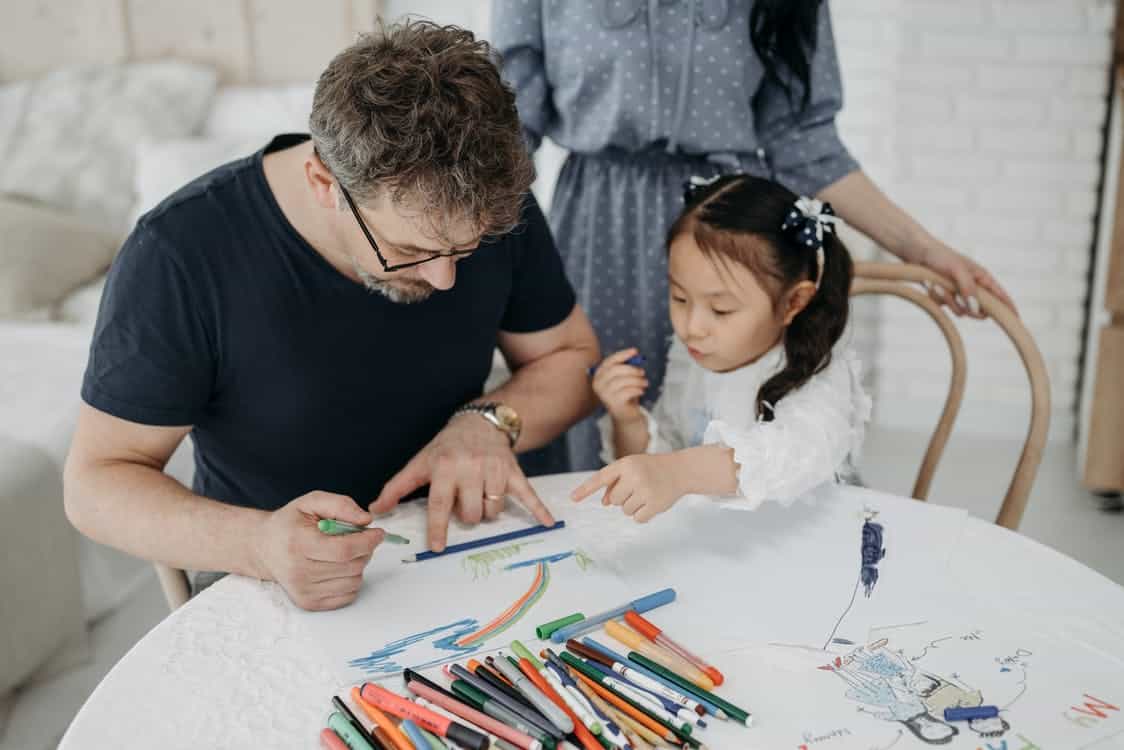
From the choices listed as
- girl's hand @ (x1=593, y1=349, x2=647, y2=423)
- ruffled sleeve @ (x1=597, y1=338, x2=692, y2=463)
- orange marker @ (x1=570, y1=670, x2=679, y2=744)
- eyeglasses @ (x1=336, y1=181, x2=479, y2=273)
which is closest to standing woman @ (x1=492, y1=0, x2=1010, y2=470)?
ruffled sleeve @ (x1=597, y1=338, x2=692, y2=463)

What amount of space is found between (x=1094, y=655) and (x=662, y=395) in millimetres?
795

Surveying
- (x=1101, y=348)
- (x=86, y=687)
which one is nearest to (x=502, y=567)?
(x=86, y=687)

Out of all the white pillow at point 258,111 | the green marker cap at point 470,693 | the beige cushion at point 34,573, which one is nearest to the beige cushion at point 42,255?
the white pillow at point 258,111

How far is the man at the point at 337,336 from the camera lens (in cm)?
100

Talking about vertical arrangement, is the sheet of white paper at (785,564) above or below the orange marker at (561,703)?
below

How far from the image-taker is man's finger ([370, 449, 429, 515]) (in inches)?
46.6

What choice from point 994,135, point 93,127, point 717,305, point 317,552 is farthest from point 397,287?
point 994,135

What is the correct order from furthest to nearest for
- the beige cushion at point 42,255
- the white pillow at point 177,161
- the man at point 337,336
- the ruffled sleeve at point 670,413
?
the white pillow at point 177,161
the beige cushion at point 42,255
the ruffled sleeve at point 670,413
the man at point 337,336

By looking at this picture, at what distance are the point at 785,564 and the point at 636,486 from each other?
0.58ft

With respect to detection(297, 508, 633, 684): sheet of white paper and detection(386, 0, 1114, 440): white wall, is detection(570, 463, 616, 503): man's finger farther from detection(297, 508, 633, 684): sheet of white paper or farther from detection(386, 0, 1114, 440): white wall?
detection(386, 0, 1114, 440): white wall

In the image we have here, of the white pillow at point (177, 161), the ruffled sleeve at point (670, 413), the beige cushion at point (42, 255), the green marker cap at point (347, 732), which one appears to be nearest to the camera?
the green marker cap at point (347, 732)

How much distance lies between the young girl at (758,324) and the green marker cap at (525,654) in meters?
0.40

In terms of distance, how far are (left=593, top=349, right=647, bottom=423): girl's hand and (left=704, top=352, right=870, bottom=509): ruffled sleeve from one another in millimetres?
122

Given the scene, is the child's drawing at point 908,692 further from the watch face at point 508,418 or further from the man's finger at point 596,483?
the watch face at point 508,418
